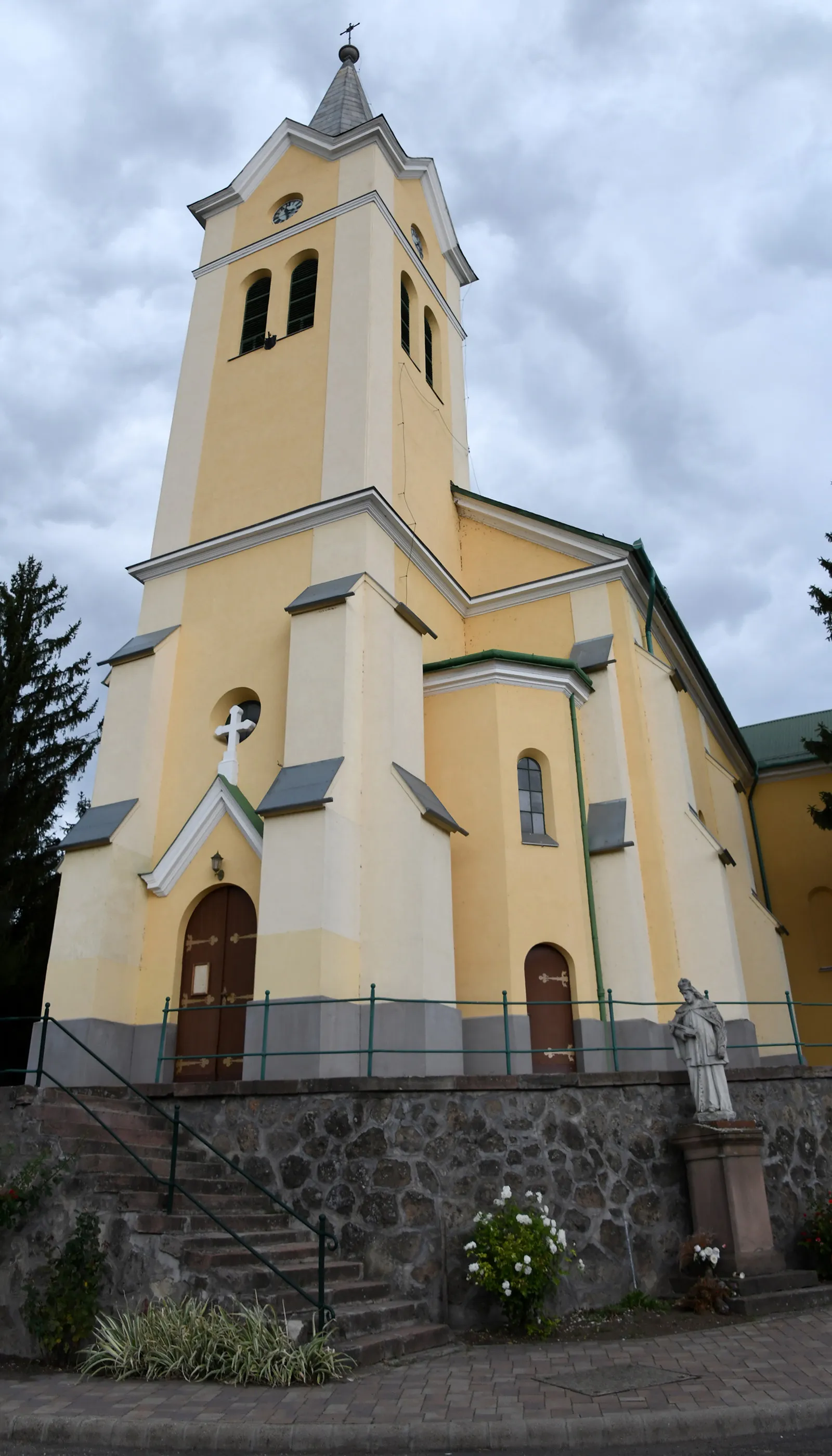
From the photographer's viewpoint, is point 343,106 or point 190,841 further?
point 343,106

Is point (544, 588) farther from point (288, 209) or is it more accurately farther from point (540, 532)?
point (288, 209)

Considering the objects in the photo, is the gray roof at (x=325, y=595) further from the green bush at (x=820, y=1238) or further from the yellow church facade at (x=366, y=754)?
the green bush at (x=820, y=1238)

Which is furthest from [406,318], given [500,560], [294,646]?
[294,646]

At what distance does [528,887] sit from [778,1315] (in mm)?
6219

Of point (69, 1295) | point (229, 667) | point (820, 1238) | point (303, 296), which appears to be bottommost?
point (69, 1295)

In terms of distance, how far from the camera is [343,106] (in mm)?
25484

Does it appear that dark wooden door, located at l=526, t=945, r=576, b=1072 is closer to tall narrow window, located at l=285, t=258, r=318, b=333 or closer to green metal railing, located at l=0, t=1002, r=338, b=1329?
green metal railing, located at l=0, t=1002, r=338, b=1329

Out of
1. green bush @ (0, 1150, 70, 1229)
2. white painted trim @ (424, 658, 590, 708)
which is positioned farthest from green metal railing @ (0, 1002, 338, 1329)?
white painted trim @ (424, 658, 590, 708)

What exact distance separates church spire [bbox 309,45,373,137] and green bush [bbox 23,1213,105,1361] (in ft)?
74.9

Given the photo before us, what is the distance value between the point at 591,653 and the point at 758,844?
12.2 metres

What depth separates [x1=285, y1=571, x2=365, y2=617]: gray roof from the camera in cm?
1467

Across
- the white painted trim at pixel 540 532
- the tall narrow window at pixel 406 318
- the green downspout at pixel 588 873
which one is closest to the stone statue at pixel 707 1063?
the green downspout at pixel 588 873

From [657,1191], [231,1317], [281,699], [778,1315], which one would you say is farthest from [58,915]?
[778,1315]

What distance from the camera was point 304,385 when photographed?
18359 mm
